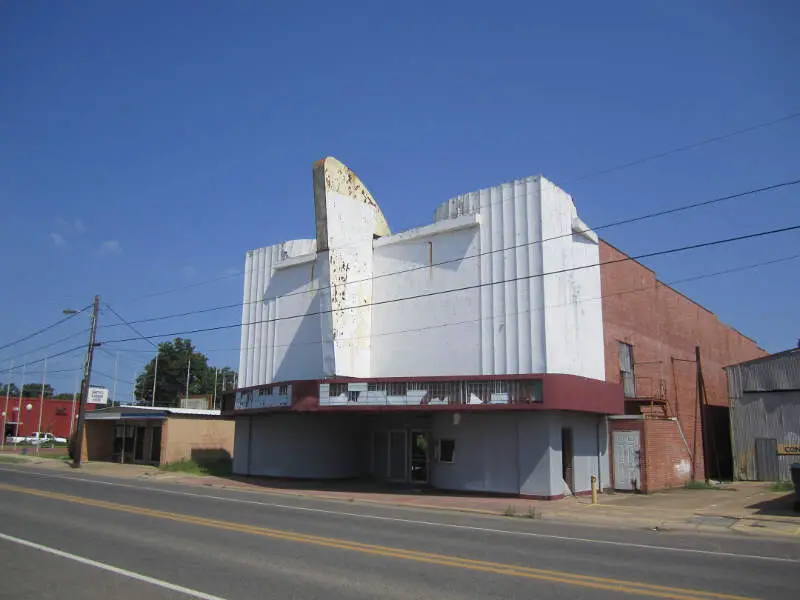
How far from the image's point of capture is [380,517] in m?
16.2

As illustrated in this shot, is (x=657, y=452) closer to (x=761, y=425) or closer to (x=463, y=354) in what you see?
(x=463, y=354)

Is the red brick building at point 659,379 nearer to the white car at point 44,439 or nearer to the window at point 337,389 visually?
the window at point 337,389

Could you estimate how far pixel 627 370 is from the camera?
28.1m

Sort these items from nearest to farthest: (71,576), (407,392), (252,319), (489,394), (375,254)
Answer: (71,576), (489,394), (407,392), (375,254), (252,319)

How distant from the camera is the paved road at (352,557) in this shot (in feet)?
27.1

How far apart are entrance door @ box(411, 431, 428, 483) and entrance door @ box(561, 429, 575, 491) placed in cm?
544

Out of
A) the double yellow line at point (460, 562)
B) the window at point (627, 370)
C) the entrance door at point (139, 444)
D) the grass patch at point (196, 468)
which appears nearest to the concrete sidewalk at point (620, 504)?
the grass patch at point (196, 468)

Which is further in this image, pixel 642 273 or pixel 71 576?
pixel 642 273

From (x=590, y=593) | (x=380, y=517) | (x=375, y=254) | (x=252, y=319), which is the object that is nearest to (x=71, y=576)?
(x=590, y=593)

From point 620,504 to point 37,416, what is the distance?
246ft

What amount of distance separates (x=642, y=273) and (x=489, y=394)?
12.8 metres

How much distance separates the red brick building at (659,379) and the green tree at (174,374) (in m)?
70.8

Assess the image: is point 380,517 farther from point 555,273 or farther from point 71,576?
point 555,273

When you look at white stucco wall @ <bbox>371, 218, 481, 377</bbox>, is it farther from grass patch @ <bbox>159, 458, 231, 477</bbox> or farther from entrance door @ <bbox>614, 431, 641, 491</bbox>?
grass patch @ <bbox>159, 458, 231, 477</bbox>
